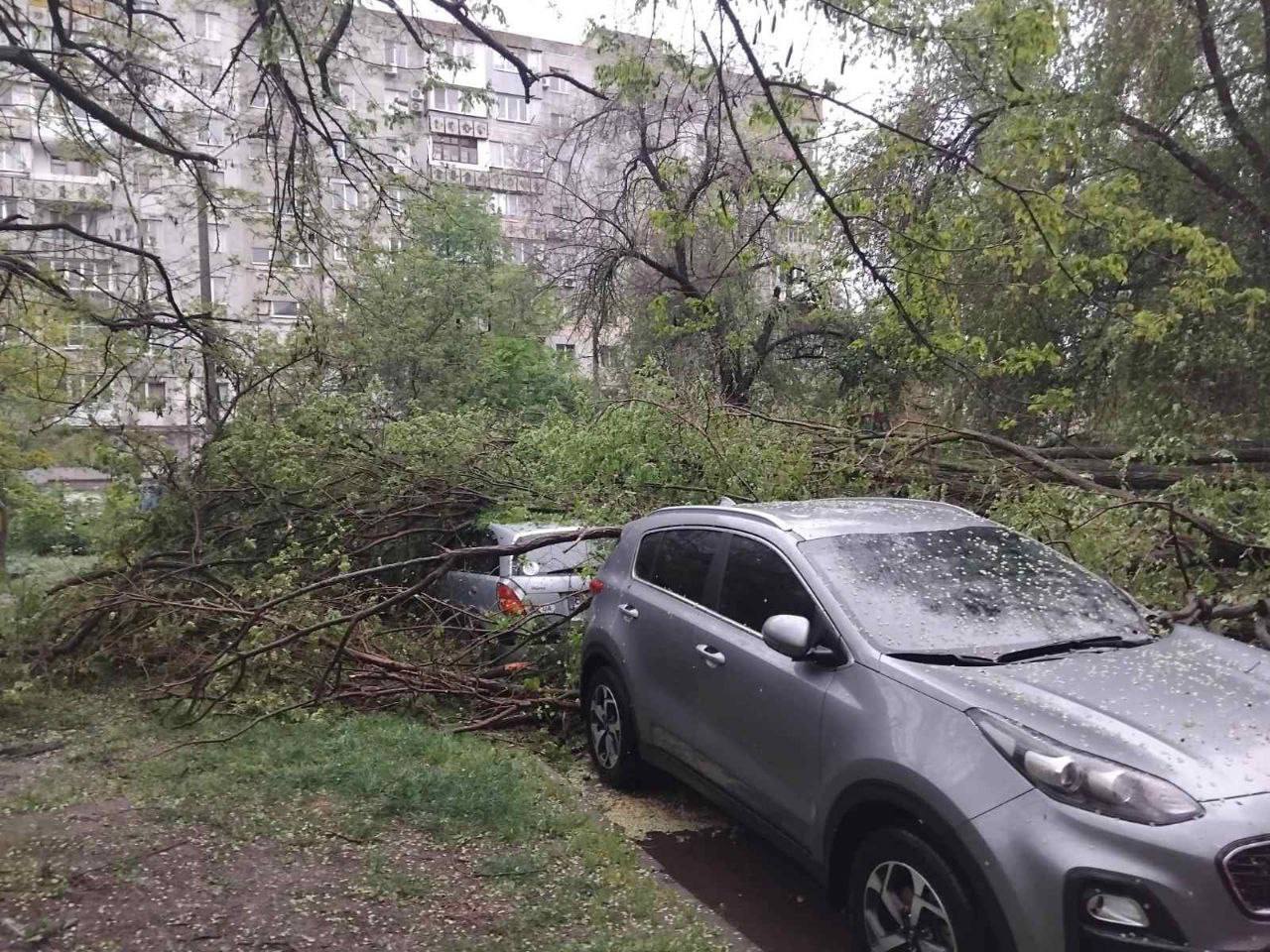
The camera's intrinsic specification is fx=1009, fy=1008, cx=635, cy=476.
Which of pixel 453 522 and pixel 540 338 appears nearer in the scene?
pixel 453 522

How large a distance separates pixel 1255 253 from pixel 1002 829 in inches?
468

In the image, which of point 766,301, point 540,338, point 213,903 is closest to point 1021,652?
point 213,903

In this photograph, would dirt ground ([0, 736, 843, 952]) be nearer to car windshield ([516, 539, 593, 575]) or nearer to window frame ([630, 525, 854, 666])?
window frame ([630, 525, 854, 666])

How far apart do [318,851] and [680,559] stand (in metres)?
2.27

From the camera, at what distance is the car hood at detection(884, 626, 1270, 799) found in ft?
9.76

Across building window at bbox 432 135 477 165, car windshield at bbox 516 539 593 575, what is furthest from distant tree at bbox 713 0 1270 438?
building window at bbox 432 135 477 165

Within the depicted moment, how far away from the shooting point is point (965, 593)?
13.8 feet

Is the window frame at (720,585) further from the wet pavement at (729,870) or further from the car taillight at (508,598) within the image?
the car taillight at (508,598)

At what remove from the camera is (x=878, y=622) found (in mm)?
3969

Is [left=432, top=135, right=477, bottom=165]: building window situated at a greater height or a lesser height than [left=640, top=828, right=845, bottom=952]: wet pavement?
greater

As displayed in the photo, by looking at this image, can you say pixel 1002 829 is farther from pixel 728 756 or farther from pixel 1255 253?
pixel 1255 253

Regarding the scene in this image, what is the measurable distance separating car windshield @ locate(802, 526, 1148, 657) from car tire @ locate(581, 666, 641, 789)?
170 centimetres

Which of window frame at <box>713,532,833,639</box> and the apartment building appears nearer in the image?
window frame at <box>713,532,833,639</box>

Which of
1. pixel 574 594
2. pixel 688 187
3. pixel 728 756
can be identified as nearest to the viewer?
pixel 728 756
